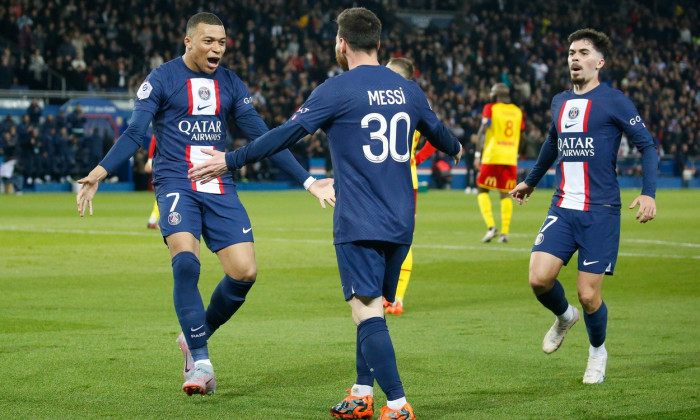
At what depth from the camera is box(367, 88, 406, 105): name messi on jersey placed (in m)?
5.54

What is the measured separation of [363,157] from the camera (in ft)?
18.2

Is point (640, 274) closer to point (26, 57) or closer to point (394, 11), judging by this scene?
point (26, 57)

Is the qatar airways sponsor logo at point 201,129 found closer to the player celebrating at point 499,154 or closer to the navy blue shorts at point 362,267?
the navy blue shorts at point 362,267

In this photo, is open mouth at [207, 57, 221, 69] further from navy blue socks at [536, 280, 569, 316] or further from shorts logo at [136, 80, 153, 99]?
navy blue socks at [536, 280, 569, 316]

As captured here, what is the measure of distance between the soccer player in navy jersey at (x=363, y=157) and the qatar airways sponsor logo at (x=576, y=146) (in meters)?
1.91

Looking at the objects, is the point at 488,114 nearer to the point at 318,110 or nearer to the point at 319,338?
the point at 319,338

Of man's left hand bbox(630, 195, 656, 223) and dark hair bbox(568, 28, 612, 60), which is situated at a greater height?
dark hair bbox(568, 28, 612, 60)

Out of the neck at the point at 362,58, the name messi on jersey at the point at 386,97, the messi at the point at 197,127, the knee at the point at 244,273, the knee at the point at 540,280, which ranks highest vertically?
the neck at the point at 362,58

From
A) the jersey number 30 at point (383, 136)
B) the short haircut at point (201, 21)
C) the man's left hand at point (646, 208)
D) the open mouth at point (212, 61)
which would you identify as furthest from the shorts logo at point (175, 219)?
the man's left hand at point (646, 208)

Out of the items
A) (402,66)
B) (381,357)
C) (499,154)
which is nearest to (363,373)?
(381,357)

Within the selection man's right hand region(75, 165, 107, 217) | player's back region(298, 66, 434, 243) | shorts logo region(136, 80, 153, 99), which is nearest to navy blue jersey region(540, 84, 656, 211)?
player's back region(298, 66, 434, 243)

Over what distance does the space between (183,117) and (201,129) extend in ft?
0.45

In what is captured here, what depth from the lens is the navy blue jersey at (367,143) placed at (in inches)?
217

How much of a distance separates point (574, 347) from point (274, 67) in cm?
3361
